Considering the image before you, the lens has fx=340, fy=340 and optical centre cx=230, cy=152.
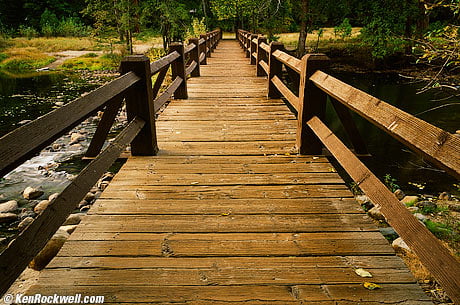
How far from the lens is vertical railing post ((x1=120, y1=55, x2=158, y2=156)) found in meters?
3.58

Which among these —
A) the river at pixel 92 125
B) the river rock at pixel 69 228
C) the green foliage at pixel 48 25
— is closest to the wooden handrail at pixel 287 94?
the river at pixel 92 125

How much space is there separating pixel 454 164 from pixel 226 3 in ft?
85.8

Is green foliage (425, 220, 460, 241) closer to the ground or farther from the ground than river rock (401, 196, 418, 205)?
farther from the ground

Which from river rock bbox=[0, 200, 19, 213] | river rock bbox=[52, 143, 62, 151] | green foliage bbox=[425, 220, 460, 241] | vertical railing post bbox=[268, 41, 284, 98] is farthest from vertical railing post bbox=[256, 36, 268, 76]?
river rock bbox=[0, 200, 19, 213]

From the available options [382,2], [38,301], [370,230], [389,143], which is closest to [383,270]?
[370,230]

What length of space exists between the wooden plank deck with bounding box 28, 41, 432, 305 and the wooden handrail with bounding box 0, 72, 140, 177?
2.89 ft

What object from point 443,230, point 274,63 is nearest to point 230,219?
point 443,230

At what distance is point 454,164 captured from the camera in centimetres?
137

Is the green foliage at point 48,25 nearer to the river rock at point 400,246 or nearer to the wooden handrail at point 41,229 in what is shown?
the wooden handrail at point 41,229

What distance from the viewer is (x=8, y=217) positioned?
539cm

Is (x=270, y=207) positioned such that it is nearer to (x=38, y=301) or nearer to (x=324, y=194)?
(x=324, y=194)

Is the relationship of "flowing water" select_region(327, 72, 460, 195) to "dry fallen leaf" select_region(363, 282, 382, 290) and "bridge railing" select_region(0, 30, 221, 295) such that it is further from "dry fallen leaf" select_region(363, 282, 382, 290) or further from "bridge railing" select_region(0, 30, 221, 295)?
"bridge railing" select_region(0, 30, 221, 295)

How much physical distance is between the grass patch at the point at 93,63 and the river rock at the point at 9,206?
18.0m

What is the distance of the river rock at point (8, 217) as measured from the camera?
17.6 feet
